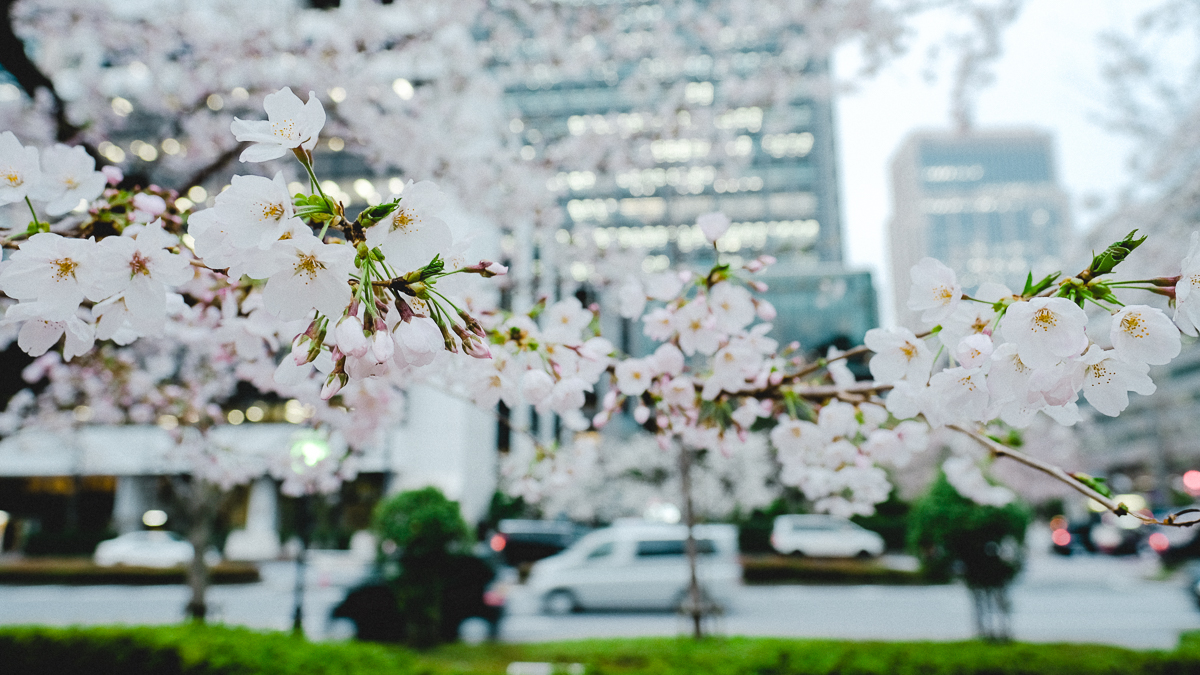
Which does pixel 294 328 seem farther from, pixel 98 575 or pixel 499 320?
pixel 98 575

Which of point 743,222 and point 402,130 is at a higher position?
point 743,222

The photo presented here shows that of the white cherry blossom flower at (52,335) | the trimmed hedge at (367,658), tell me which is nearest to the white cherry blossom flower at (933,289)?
the white cherry blossom flower at (52,335)

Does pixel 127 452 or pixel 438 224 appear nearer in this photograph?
pixel 438 224

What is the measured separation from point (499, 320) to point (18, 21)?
625cm

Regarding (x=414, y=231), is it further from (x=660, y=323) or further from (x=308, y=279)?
(x=660, y=323)

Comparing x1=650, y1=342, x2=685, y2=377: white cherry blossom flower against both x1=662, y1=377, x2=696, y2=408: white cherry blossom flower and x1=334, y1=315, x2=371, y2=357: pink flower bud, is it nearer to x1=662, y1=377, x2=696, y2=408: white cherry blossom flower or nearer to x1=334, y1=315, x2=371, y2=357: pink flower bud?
x1=662, y1=377, x2=696, y2=408: white cherry blossom flower

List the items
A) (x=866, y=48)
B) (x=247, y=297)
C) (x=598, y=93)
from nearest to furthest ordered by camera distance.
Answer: (x=247, y=297), (x=866, y=48), (x=598, y=93)

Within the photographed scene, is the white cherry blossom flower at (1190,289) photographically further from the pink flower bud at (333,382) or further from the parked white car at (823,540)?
the parked white car at (823,540)

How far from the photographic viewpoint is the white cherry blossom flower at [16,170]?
1.15 meters

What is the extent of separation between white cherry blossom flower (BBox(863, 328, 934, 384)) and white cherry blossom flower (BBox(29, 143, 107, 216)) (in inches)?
70.8

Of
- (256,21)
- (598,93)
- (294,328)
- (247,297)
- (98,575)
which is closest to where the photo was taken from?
(294,328)

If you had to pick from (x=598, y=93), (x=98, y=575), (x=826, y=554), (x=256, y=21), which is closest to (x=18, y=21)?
(x=256, y=21)

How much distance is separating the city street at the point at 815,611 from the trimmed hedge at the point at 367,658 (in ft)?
13.3

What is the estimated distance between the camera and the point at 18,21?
4.97m
